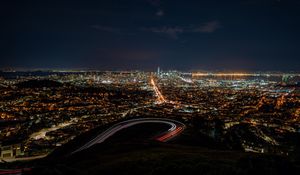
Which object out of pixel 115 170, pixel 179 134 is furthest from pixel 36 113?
pixel 115 170

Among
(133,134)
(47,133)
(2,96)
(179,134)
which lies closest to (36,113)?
(47,133)

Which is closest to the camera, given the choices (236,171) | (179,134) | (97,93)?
(236,171)

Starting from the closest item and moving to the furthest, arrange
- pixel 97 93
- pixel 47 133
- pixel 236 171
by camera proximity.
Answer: pixel 236 171 → pixel 47 133 → pixel 97 93

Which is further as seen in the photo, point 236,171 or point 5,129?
point 5,129

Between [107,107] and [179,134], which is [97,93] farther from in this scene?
[179,134]

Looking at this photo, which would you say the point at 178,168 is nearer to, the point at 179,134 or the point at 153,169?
the point at 153,169

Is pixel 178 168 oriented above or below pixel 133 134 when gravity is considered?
above
